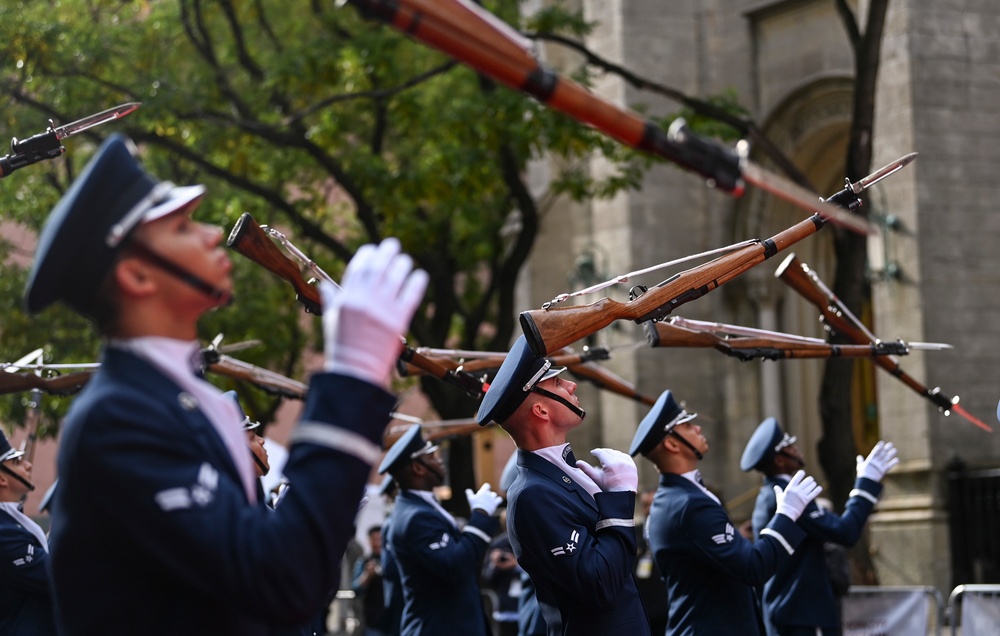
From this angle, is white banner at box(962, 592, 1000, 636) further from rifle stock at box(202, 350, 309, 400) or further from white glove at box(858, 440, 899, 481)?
rifle stock at box(202, 350, 309, 400)

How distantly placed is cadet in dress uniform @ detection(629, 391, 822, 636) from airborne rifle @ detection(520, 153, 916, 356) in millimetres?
1052

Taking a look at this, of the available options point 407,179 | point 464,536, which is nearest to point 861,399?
point 407,179

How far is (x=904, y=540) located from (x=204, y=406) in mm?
14939

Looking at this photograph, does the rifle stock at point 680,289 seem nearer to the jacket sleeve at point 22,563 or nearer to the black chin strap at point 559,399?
the black chin strap at point 559,399

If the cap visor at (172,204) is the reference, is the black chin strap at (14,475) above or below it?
below

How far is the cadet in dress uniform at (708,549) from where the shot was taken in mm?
7312

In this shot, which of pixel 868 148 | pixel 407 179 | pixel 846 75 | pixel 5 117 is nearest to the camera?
pixel 868 148

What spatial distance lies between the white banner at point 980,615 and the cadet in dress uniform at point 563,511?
224 inches

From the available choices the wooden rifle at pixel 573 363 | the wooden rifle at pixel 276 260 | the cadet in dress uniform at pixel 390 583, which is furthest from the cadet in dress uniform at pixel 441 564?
the wooden rifle at pixel 276 260

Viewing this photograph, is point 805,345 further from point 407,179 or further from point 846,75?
point 846,75

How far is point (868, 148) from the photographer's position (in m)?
13.1

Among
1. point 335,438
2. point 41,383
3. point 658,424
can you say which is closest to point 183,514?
point 335,438

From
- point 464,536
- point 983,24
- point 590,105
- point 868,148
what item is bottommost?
point 464,536

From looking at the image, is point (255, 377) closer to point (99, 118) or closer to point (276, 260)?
point (276, 260)
